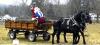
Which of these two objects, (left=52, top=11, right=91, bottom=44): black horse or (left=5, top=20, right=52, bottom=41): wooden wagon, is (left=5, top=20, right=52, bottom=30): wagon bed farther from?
(left=52, top=11, right=91, bottom=44): black horse

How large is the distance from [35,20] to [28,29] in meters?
0.93

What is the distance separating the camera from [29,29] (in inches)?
791

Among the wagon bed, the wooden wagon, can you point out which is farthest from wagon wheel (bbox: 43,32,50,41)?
the wagon bed

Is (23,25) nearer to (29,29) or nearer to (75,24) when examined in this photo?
(29,29)

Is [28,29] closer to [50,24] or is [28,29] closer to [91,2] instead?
[50,24]

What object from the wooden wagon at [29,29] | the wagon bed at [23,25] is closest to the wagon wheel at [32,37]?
the wooden wagon at [29,29]

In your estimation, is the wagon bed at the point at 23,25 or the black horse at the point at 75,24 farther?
the wagon bed at the point at 23,25

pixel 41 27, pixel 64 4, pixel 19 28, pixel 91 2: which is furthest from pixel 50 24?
pixel 64 4

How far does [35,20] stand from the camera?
19.5 meters

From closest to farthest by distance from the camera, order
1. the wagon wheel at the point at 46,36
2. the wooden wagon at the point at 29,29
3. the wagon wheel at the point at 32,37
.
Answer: the wooden wagon at the point at 29,29, the wagon wheel at the point at 32,37, the wagon wheel at the point at 46,36

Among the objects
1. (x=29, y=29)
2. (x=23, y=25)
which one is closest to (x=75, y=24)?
(x=29, y=29)

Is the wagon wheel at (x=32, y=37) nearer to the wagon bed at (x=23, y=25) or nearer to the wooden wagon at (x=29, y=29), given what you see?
the wooden wagon at (x=29, y=29)

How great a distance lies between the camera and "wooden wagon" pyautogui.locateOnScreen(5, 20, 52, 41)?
19609 mm

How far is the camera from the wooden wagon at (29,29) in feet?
64.3
